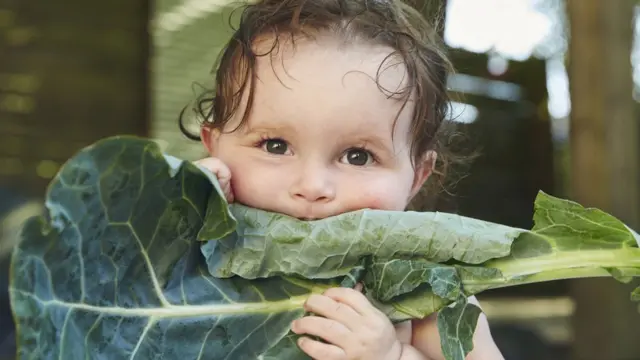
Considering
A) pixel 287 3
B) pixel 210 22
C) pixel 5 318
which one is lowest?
pixel 5 318

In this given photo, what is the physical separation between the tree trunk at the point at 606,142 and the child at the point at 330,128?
1.22 metres

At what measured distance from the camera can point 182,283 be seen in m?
0.71

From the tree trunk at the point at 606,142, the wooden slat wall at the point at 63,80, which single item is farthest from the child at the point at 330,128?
the wooden slat wall at the point at 63,80

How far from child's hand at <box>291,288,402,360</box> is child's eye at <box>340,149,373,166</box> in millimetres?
167

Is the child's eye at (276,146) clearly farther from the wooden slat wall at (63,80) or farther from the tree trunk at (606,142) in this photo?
the wooden slat wall at (63,80)

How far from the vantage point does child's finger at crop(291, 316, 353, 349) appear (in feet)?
2.28

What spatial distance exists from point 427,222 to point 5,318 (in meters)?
2.09

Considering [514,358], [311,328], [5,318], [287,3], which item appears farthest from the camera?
[514,358]

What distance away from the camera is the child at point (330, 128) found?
0.72 m

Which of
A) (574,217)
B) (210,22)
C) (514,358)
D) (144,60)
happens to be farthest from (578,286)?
(144,60)

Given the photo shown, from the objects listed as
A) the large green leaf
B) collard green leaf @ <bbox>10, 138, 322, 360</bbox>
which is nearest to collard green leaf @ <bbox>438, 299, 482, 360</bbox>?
the large green leaf

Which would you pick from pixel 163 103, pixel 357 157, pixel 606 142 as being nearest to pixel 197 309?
pixel 357 157

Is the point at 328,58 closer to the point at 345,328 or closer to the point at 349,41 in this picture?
the point at 349,41

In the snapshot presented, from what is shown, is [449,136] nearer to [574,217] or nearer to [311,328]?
[574,217]
